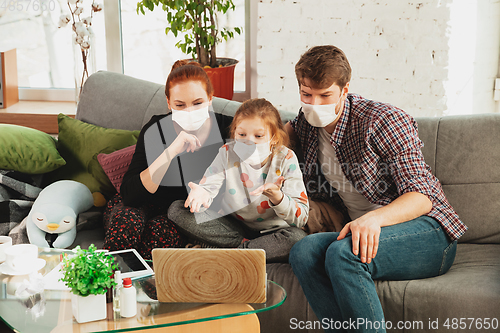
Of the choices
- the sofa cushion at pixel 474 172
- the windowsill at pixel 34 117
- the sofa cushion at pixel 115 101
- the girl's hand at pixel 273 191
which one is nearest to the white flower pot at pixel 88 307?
the girl's hand at pixel 273 191

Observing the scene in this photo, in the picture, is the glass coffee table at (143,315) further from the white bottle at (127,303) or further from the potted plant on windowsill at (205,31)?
the potted plant on windowsill at (205,31)

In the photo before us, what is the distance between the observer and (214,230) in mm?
1547

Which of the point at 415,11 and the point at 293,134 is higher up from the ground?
the point at 415,11

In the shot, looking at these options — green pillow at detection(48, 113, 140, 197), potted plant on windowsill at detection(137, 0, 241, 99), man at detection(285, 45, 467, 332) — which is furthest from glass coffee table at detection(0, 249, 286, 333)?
potted plant on windowsill at detection(137, 0, 241, 99)

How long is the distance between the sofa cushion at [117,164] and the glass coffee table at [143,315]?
0.62m

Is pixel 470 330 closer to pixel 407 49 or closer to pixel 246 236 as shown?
pixel 246 236

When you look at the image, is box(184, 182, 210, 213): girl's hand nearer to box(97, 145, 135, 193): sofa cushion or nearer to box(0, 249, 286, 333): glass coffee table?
box(0, 249, 286, 333): glass coffee table

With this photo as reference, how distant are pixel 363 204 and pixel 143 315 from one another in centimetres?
84

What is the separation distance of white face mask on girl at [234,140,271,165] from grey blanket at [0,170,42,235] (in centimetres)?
83

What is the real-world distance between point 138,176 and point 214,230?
1.08 feet

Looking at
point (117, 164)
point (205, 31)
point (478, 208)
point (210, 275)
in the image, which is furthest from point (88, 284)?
point (205, 31)

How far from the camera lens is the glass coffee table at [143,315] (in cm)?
104

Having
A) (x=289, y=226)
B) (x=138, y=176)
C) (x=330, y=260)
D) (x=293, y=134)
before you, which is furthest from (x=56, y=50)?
(x=330, y=260)

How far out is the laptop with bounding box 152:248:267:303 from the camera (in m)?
1.07
